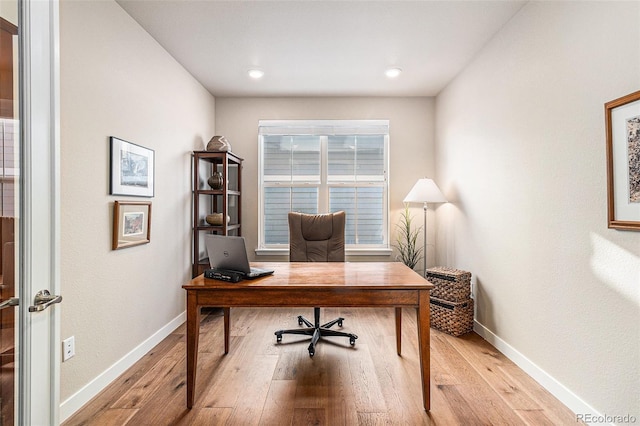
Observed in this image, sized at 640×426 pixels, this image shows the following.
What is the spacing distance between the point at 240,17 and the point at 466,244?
2.85m

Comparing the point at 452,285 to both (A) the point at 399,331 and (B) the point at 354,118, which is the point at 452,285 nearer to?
(A) the point at 399,331

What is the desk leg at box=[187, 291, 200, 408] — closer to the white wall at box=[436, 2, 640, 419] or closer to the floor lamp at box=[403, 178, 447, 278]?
the white wall at box=[436, 2, 640, 419]

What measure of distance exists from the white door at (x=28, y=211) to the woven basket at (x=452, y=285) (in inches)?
112

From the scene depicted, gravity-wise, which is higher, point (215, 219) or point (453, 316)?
point (215, 219)

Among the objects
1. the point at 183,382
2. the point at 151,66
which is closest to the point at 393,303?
the point at 183,382

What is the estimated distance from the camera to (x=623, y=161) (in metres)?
1.61

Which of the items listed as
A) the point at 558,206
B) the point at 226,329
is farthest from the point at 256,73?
the point at 558,206

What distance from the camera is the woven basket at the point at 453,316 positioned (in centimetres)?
303

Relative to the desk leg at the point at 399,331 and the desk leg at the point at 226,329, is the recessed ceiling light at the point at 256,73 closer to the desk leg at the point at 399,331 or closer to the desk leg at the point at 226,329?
the desk leg at the point at 226,329

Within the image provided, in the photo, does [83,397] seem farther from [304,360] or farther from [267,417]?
[304,360]

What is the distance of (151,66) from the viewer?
279 centimetres

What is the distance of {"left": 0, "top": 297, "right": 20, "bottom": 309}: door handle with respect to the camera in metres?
1.03

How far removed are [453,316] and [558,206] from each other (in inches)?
55.6

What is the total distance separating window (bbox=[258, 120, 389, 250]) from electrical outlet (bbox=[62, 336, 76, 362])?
8.35ft
